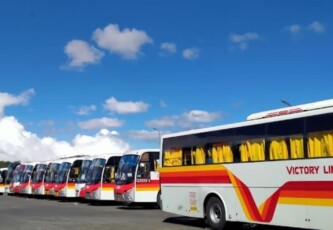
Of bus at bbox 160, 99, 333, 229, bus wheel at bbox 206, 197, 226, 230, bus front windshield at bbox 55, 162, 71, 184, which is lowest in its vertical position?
bus wheel at bbox 206, 197, 226, 230

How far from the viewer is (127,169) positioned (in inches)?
1062

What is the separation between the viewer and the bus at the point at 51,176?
3834 cm

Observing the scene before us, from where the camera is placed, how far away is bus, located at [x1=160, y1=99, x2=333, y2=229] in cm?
1246

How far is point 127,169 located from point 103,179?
3.93 metres

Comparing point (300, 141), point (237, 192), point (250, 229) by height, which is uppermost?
point (300, 141)

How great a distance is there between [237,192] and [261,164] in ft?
4.66

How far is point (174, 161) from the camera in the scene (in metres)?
18.2

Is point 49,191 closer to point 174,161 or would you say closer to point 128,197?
point 128,197

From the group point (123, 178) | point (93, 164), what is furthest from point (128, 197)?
point (93, 164)

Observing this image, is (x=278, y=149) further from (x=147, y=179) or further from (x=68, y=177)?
(x=68, y=177)

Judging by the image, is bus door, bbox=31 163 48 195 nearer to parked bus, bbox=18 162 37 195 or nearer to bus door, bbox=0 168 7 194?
parked bus, bbox=18 162 37 195

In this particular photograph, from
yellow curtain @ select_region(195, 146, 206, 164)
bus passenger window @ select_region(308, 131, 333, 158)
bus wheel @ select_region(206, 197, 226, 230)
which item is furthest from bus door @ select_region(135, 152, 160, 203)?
bus passenger window @ select_region(308, 131, 333, 158)

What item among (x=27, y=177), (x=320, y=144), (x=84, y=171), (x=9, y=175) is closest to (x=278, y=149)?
(x=320, y=144)

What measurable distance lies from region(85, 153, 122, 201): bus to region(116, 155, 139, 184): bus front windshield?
8.86 ft
